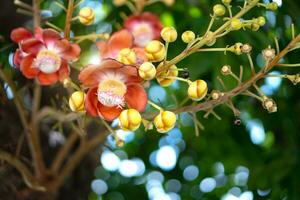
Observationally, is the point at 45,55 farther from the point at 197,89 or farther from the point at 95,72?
the point at 197,89

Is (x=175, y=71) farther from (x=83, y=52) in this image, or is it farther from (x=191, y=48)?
(x=83, y=52)

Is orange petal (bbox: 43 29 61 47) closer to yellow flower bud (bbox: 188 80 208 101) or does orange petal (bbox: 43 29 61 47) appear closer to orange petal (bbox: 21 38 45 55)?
orange petal (bbox: 21 38 45 55)

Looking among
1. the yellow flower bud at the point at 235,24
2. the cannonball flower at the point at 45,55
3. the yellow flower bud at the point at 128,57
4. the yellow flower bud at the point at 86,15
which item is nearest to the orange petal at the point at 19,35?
the cannonball flower at the point at 45,55

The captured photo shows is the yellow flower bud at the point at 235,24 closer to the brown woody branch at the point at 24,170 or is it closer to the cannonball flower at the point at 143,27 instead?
the cannonball flower at the point at 143,27

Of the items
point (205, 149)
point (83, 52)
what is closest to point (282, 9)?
point (83, 52)

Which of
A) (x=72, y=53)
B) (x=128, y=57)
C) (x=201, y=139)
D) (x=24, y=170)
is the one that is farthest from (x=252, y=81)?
(x=201, y=139)

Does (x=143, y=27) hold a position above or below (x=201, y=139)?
above

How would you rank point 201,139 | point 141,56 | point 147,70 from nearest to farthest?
point 147,70
point 141,56
point 201,139
